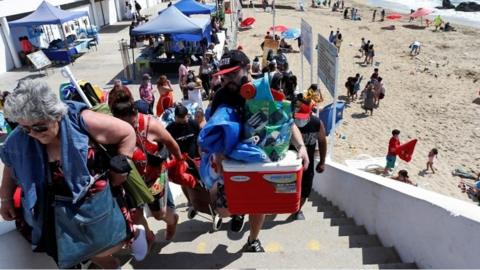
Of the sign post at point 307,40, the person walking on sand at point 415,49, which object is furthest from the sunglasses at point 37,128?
the person walking on sand at point 415,49

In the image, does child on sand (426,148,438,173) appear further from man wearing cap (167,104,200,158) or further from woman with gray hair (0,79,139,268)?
woman with gray hair (0,79,139,268)

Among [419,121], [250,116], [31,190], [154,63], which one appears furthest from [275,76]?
[154,63]

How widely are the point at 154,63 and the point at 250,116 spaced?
529 inches

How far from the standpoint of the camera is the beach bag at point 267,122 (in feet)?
8.27

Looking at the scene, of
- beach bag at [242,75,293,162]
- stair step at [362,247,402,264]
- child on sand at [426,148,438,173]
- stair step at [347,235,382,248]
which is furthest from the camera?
child on sand at [426,148,438,173]

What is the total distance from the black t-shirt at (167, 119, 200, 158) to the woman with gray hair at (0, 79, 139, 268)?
186 centimetres

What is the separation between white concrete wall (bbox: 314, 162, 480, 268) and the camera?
252cm

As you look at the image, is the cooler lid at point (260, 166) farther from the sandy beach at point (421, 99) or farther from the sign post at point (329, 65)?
the sandy beach at point (421, 99)

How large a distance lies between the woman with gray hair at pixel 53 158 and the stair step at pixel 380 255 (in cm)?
222

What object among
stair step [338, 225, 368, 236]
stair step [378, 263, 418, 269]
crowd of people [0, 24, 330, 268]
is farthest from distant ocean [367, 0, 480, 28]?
crowd of people [0, 24, 330, 268]

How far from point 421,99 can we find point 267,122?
14600mm

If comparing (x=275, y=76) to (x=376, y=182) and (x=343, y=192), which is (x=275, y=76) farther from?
(x=343, y=192)

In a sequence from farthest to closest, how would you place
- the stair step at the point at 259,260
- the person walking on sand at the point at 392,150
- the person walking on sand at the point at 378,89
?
the person walking on sand at the point at 378,89 → the person walking on sand at the point at 392,150 → the stair step at the point at 259,260

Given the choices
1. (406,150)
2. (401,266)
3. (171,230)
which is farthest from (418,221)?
(406,150)
